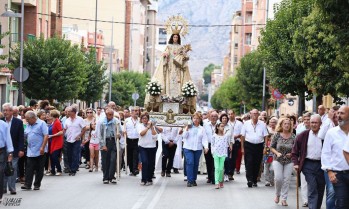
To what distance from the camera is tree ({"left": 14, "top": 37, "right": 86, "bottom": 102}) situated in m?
50.3

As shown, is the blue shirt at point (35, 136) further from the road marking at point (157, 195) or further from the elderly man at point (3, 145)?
the elderly man at point (3, 145)

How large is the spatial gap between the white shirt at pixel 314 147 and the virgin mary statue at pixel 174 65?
15.2m

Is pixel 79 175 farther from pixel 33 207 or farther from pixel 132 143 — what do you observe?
pixel 33 207

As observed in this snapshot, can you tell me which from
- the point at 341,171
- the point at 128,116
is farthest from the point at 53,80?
the point at 341,171

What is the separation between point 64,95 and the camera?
5109cm

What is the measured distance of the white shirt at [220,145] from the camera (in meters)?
24.0

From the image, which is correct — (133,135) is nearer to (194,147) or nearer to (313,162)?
(194,147)

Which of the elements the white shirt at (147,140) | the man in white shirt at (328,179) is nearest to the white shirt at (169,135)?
the white shirt at (147,140)

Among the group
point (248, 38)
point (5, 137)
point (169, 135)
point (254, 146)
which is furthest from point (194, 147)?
point (248, 38)

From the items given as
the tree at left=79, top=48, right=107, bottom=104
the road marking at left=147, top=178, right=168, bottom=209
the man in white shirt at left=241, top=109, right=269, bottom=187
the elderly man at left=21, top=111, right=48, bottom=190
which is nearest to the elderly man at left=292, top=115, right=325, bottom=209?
the road marking at left=147, top=178, right=168, bottom=209

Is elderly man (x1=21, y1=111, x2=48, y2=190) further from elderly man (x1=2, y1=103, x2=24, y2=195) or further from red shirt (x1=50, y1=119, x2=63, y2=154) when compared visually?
red shirt (x1=50, y1=119, x2=63, y2=154)

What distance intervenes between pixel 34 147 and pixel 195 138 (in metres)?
4.41

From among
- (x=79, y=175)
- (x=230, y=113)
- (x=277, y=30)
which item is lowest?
(x=79, y=175)

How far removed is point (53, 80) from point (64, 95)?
1261 millimetres
